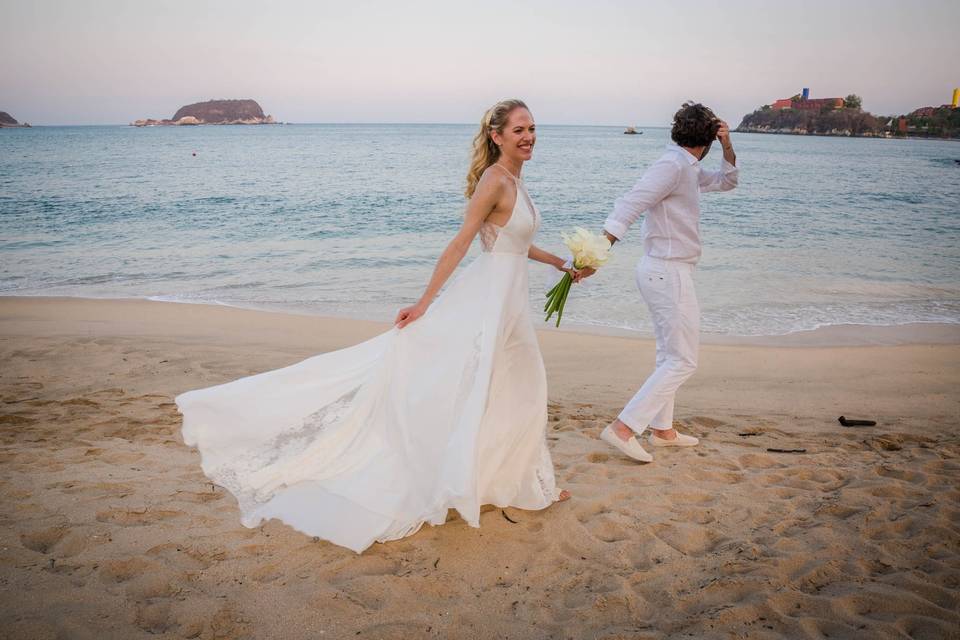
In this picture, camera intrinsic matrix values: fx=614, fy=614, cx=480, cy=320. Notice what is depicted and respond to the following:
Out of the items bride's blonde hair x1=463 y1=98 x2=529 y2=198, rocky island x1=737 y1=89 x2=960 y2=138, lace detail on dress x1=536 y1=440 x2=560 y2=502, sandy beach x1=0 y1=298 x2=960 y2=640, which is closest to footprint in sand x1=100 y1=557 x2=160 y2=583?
sandy beach x1=0 y1=298 x2=960 y2=640

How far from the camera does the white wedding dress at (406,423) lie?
3.18m

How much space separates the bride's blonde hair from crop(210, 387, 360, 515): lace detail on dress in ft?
4.67

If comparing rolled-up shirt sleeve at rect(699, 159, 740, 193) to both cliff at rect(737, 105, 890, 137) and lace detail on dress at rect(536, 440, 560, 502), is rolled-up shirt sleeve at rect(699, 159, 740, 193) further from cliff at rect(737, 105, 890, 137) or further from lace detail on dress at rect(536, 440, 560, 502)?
cliff at rect(737, 105, 890, 137)

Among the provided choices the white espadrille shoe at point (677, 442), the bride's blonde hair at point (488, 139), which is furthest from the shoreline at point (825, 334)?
the bride's blonde hair at point (488, 139)

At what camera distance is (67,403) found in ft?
17.9

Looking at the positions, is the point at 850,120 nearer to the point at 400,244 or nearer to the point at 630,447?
the point at 400,244

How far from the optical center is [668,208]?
4367 mm

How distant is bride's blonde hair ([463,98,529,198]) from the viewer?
3.35m

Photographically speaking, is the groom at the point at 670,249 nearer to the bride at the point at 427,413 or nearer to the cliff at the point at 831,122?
the bride at the point at 427,413

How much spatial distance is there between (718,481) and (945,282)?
11.0 meters

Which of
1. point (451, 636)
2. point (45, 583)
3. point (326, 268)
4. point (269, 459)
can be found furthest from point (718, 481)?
point (326, 268)

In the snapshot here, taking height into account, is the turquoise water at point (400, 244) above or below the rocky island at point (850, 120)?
below

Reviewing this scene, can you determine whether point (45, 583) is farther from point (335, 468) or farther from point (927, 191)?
point (927, 191)

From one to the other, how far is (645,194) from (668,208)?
23 cm
